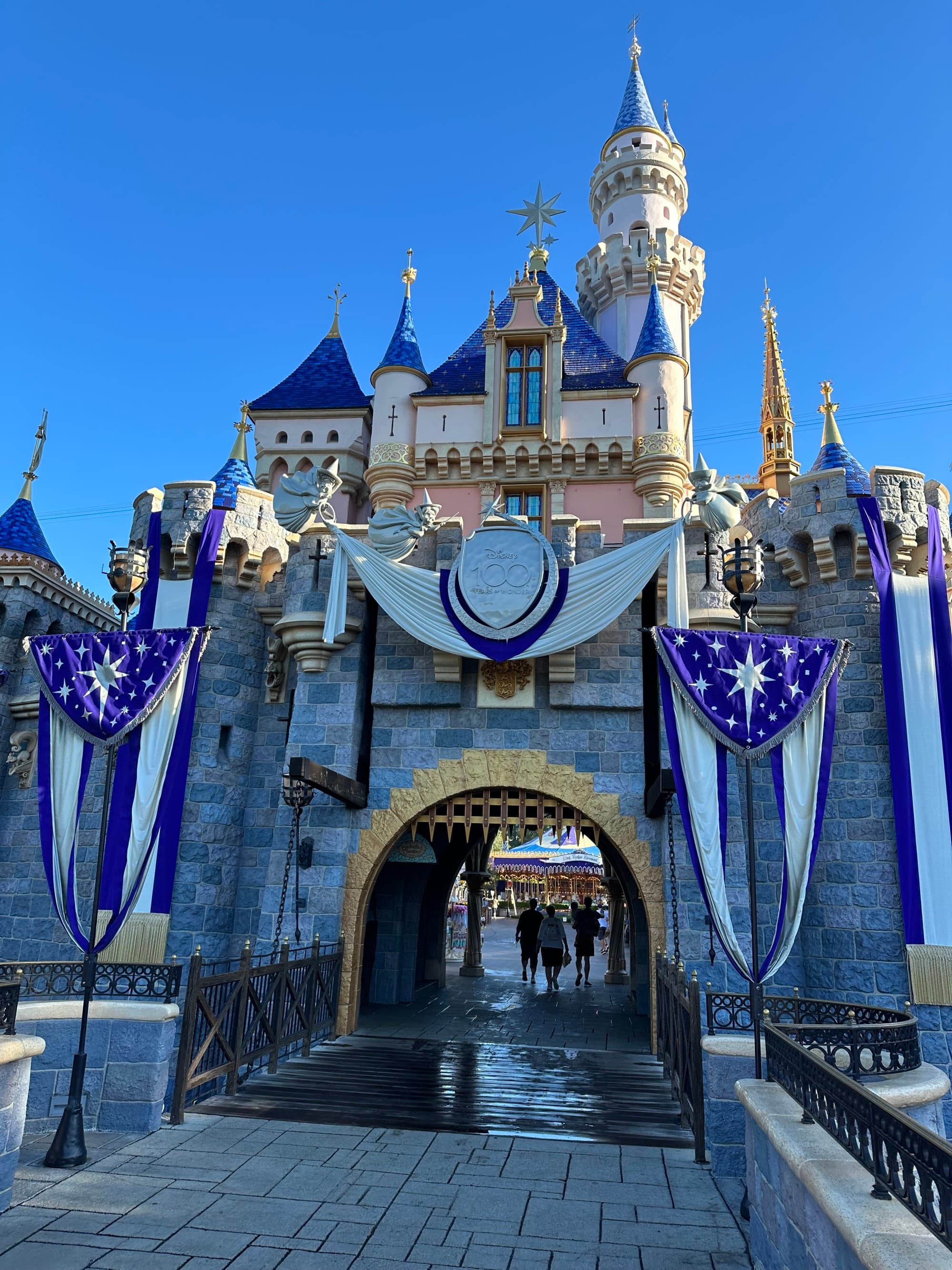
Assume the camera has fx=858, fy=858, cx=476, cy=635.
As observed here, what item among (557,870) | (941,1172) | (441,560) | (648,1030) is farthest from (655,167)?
(941,1172)

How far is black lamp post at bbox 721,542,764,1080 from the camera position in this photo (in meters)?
→ 6.63

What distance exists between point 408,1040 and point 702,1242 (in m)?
6.74

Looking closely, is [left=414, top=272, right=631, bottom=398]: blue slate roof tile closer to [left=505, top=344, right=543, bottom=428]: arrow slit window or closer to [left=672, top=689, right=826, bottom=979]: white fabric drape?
[left=505, top=344, right=543, bottom=428]: arrow slit window

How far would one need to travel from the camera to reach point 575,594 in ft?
38.2

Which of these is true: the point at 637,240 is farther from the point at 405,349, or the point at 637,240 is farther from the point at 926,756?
the point at 926,756

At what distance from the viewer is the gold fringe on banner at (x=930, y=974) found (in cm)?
1052

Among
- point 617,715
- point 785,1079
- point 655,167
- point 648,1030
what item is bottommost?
point 648,1030

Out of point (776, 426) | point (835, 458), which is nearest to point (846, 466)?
point (835, 458)

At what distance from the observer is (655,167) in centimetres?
2555

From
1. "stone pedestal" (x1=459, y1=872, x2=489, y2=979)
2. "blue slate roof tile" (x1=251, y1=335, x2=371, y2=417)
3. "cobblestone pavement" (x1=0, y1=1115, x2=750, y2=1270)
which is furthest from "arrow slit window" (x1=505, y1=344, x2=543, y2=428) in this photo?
"cobblestone pavement" (x1=0, y1=1115, x2=750, y2=1270)

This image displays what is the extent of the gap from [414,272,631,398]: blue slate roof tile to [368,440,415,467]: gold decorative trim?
4.47 ft

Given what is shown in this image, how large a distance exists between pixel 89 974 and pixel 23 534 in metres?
14.4

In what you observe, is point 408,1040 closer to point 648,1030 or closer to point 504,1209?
point 648,1030

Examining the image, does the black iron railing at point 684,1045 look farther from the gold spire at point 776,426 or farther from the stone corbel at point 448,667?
the gold spire at point 776,426
